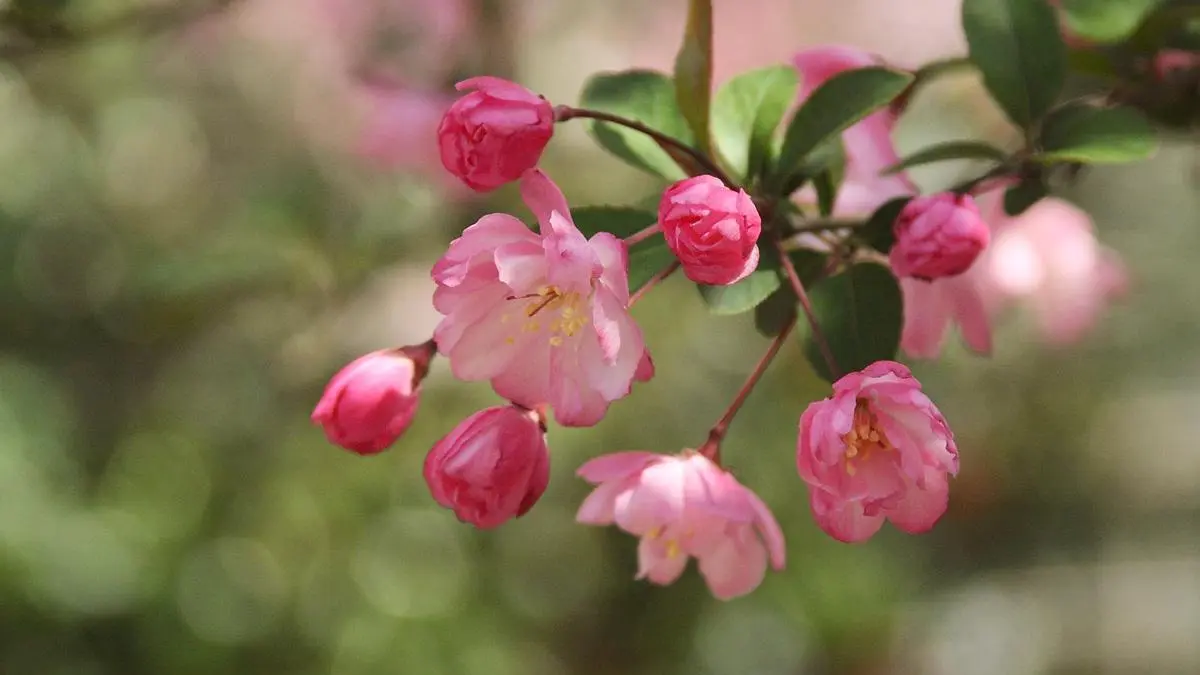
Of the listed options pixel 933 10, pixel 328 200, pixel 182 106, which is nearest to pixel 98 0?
pixel 328 200

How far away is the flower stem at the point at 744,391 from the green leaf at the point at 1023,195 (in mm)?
116

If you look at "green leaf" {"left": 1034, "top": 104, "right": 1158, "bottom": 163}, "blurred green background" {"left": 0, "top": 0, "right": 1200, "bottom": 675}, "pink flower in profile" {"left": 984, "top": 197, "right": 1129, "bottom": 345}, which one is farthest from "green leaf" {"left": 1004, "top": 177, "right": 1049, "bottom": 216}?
"blurred green background" {"left": 0, "top": 0, "right": 1200, "bottom": 675}

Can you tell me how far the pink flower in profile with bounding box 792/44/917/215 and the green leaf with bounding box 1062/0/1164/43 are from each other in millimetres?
97

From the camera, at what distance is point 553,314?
44cm

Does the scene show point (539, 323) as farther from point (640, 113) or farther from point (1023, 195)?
point (1023, 195)

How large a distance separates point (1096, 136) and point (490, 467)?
0.94ft

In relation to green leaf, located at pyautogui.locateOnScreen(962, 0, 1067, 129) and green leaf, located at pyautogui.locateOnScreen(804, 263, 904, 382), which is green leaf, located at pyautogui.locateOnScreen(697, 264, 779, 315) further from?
green leaf, located at pyautogui.locateOnScreen(962, 0, 1067, 129)

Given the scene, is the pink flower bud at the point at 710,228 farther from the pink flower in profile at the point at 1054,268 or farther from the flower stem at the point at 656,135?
the pink flower in profile at the point at 1054,268

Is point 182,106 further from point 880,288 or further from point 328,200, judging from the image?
point 880,288

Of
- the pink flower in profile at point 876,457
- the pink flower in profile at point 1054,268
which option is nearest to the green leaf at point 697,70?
the pink flower in profile at point 876,457

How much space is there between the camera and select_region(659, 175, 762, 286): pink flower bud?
0.32 m

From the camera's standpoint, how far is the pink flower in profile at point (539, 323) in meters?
0.35

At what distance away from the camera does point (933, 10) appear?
2201mm

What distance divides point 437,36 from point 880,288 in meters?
0.98
